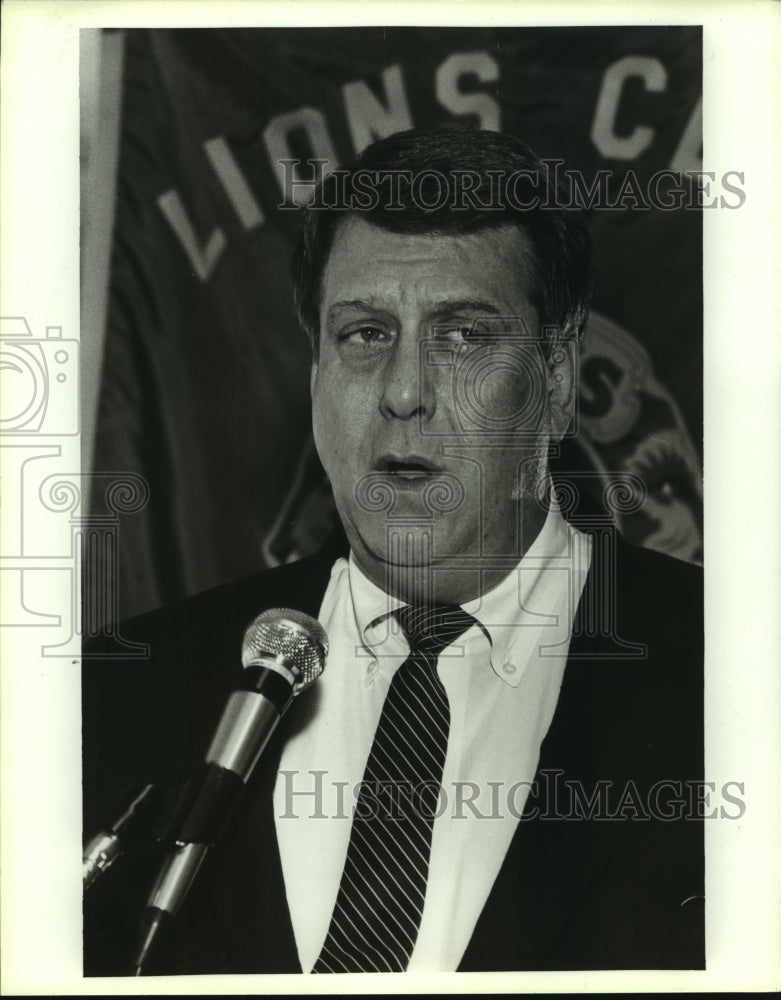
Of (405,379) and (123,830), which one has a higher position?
(405,379)

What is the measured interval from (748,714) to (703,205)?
113cm

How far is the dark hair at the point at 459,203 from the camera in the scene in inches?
78.2

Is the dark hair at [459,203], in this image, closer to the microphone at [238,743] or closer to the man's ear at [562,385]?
the man's ear at [562,385]

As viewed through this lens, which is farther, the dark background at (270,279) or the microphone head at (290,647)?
the dark background at (270,279)

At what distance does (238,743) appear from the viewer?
1919mm

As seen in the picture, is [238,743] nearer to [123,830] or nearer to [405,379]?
[123,830]

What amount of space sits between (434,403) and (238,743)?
805 millimetres

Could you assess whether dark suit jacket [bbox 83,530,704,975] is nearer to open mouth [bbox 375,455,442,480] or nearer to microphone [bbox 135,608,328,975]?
microphone [bbox 135,608,328,975]

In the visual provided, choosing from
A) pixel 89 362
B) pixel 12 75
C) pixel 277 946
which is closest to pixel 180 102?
pixel 12 75

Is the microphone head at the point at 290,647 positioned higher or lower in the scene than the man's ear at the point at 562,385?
lower

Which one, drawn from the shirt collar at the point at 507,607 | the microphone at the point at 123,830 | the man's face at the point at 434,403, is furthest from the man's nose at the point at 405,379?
the microphone at the point at 123,830

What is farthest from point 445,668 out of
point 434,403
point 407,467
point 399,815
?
point 434,403

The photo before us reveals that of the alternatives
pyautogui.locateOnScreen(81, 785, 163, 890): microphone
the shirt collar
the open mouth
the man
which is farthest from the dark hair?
pyautogui.locateOnScreen(81, 785, 163, 890): microphone

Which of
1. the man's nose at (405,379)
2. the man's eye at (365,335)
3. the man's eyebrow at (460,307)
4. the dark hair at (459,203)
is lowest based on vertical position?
the man's nose at (405,379)
